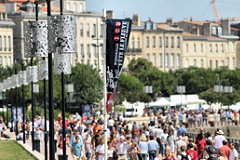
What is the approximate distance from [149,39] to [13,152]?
10637 centimetres

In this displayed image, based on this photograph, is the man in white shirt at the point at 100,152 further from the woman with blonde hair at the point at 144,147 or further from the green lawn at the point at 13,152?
the green lawn at the point at 13,152

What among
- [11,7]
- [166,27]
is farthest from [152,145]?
[166,27]

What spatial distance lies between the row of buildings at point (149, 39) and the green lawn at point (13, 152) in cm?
6241

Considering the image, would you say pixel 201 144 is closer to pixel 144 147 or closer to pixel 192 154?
pixel 144 147

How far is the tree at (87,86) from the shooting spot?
9019cm

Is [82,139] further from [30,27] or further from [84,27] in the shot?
[84,27]

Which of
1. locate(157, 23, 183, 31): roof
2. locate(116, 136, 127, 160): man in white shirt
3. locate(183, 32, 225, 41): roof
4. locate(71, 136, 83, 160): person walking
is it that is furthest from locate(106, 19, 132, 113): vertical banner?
locate(183, 32, 225, 41): roof

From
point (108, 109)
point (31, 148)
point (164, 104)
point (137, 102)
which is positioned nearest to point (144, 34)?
point (137, 102)

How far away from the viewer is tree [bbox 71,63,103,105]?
90.2 meters

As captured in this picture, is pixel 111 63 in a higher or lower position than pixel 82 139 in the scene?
higher

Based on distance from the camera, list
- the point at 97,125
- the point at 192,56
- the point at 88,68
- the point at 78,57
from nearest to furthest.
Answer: the point at 97,125 → the point at 88,68 → the point at 78,57 → the point at 192,56

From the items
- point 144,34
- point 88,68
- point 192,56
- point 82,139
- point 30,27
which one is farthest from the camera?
point 192,56

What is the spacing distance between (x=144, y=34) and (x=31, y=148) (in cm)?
10247

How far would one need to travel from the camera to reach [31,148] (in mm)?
36750
